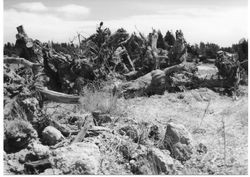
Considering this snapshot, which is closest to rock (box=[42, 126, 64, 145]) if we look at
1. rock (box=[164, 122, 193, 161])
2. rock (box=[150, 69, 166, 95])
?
rock (box=[164, 122, 193, 161])

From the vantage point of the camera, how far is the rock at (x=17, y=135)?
491cm

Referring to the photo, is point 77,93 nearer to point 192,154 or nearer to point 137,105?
point 137,105

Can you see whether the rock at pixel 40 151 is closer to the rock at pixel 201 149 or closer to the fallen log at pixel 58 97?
the fallen log at pixel 58 97

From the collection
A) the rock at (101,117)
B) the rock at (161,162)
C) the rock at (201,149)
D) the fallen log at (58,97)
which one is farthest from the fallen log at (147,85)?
the rock at (161,162)

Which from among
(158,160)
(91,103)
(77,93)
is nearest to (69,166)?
(158,160)

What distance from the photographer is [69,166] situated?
14.6 feet

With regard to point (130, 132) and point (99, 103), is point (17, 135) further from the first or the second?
point (99, 103)

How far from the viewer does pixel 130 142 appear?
17.9 feet

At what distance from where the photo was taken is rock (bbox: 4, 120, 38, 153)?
16.1ft

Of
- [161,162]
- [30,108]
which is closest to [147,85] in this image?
[30,108]

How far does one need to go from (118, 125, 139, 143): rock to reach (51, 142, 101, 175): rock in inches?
41.6

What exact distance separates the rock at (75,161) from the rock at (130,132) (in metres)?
1.06

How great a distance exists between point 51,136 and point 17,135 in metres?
0.46

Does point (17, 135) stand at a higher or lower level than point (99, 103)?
lower
